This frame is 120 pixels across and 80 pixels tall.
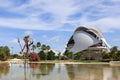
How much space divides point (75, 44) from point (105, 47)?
13981 mm

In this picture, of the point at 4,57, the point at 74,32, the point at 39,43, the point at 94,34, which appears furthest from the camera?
the point at 74,32

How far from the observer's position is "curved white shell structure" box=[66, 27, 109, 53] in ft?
418

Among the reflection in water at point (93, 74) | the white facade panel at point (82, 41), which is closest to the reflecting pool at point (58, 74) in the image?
the reflection in water at point (93, 74)

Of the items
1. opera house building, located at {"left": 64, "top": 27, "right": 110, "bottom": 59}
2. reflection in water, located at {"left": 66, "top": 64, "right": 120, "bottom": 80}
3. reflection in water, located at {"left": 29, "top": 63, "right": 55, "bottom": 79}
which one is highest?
opera house building, located at {"left": 64, "top": 27, "right": 110, "bottom": 59}

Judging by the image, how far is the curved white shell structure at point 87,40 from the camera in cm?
12744

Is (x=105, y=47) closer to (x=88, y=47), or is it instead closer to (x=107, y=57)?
(x=88, y=47)

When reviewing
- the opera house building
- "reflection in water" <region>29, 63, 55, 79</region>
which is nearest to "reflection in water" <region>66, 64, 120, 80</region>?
"reflection in water" <region>29, 63, 55, 79</region>

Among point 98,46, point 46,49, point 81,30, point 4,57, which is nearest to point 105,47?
point 98,46

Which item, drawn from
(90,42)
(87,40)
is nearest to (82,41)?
(87,40)

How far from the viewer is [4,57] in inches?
3792

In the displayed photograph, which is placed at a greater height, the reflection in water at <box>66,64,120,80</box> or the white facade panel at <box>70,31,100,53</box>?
the white facade panel at <box>70,31,100,53</box>

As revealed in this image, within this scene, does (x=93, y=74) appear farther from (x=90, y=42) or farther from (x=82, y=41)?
(x=82, y=41)

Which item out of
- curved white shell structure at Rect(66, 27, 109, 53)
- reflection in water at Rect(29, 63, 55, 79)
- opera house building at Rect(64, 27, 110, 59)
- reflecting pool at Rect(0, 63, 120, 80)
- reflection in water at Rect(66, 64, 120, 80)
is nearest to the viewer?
reflecting pool at Rect(0, 63, 120, 80)

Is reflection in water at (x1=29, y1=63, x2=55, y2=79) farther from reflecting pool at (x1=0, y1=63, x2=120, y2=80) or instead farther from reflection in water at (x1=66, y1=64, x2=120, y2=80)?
reflection in water at (x1=66, y1=64, x2=120, y2=80)
